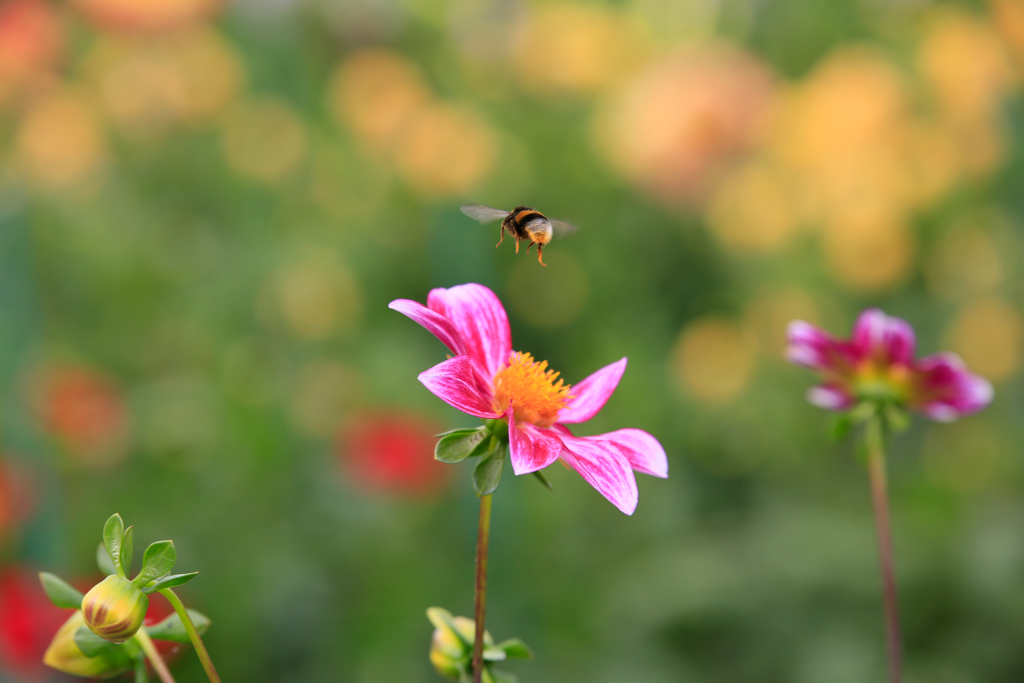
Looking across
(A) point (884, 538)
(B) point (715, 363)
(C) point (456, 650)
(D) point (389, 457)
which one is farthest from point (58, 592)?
(B) point (715, 363)

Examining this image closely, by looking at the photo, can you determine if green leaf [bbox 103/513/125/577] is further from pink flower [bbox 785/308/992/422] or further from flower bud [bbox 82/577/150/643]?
pink flower [bbox 785/308/992/422]

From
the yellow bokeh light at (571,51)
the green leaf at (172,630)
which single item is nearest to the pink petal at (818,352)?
the green leaf at (172,630)

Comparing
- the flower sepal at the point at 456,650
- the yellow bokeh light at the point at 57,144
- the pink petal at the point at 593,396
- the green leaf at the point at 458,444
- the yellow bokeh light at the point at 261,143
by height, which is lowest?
the flower sepal at the point at 456,650

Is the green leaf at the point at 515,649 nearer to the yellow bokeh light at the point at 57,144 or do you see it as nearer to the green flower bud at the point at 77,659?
the green flower bud at the point at 77,659

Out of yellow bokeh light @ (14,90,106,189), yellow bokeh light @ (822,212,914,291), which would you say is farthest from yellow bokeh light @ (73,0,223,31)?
yellow bokeh light @ (822,212,914,291)

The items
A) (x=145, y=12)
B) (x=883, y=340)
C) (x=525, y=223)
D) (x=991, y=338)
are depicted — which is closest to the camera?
(x=883, y=340)

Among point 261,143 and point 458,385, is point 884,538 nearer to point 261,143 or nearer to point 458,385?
point 458,385
